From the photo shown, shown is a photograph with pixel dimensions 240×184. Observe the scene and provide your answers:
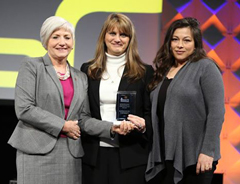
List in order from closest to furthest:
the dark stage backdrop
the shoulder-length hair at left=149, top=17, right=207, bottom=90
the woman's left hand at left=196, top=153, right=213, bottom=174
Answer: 1. the woman's left hand at left=196, top=153, right=213, bottom=174
2. the shoulder-length hair at left=149, top=17, right=207, bottom=90
3. the dark stage backdrop

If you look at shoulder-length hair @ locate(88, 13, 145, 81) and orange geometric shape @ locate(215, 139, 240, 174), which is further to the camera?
orange geometric shape @ locate(215, 139, 240, 174)

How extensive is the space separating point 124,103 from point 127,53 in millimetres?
410

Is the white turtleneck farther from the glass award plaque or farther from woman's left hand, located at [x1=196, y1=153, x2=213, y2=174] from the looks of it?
woman's left hand, located at [x1=196, y1=153, x2=213, y2=174]

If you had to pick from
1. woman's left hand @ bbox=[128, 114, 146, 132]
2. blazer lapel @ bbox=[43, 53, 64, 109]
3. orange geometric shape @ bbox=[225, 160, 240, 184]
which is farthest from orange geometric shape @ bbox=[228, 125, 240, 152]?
blazer lapel @ bbox=[43, 53, 64, 109]

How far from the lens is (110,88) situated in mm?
2498

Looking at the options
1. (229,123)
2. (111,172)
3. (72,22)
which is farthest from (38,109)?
(229,123)

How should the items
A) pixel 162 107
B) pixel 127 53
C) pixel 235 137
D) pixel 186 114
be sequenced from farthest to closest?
pixel 235 137, pixel 127 53, pixel 162 107, pixel 186 114

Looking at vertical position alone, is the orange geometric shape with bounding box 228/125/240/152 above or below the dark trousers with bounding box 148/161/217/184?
below

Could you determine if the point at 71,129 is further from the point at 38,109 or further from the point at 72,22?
the point at 72,22

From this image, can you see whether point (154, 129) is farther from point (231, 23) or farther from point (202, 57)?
point (231, 23)

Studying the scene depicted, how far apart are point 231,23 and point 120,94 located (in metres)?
1.90

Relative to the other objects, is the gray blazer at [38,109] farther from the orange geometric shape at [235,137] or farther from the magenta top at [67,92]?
the orange geometric shape at [235,137]

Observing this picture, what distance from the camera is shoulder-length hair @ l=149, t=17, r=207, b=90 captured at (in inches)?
96.4

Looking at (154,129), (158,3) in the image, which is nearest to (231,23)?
(158,3)
